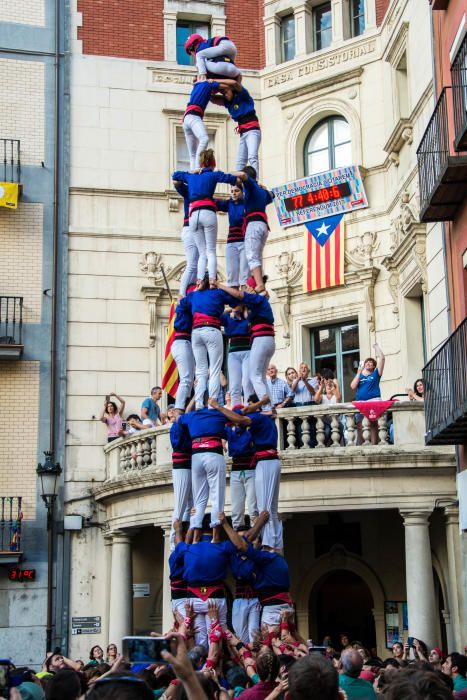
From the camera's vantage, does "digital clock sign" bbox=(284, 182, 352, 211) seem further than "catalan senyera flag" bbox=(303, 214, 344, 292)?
Yes

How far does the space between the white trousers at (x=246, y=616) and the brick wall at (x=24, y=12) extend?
57.4 ft

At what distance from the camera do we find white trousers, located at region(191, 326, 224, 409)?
46.9ft

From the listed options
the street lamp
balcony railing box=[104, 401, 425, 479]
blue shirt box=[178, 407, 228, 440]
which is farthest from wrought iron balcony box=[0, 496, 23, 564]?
blue shirt box=[178, 407, 228, 440]

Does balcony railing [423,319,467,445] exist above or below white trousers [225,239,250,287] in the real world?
below

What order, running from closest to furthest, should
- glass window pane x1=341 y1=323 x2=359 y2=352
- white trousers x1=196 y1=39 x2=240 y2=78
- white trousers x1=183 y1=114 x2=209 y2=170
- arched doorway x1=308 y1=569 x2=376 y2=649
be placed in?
white trousers x1=183 y1=114 x2=209 y2=170 < white trousers x1=196 y1=39 x2=240 y2=78 < arched doorway x1=308 y1=569 x2=376 y2=649 < glass window pane x1=341 y1=323 x2=359 y2=352

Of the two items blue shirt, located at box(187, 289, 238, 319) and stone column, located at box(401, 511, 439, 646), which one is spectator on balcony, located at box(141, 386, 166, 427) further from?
blue shirt, located at box(187, 289, 238, 319)

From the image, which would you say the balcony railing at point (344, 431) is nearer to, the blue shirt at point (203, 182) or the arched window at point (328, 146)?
the blue shirt at point (203, 182)

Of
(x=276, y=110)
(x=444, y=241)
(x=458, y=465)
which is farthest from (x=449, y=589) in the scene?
(x=276, y=110)

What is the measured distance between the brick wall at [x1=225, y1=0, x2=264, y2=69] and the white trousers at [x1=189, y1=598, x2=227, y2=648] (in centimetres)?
1749

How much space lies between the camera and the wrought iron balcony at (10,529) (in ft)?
77.3

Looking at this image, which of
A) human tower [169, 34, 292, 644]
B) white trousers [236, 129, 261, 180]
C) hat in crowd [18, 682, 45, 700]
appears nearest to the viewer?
hat in crowd [18, 682, 45, 700]

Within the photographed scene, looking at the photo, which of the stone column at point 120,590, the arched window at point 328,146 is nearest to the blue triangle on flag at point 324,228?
the arched window at point 328,146

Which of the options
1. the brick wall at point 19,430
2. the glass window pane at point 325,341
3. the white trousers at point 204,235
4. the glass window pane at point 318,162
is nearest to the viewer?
the white trousers at point 204,235

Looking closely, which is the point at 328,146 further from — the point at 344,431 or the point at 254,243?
the point at 254,243
